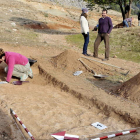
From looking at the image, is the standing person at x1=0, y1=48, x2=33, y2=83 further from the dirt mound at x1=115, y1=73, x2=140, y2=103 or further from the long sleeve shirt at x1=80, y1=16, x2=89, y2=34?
the long sleeve shirt at x1=80, y1=16, x2=89, y2=34

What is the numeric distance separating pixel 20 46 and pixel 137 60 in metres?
5.54

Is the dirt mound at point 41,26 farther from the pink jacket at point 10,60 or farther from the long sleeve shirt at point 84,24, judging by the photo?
the pink jacket at point 10,60

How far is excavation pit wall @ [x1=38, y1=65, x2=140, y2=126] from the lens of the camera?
4961 mm

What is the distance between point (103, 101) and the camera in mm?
5516

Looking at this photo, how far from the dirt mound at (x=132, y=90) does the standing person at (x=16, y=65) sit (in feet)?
9.31

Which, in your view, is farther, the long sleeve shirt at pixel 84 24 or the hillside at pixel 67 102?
the long sleeve shirt at pixel 84 24

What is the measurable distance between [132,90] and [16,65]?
3322 mm

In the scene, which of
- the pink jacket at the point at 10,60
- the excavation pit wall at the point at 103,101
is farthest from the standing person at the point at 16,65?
the excavation pit wall at the point at 103,101

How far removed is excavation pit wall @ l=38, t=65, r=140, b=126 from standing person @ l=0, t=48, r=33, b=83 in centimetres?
91

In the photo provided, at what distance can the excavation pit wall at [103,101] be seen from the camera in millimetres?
4961

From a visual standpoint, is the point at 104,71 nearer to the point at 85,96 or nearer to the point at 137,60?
the point at 85,96

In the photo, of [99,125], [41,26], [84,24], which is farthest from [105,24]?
[41,26]

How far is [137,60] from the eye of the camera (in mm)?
10961

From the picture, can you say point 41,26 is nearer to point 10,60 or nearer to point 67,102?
point 10,60
